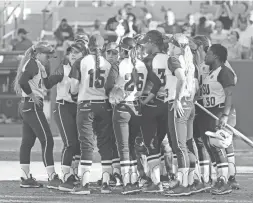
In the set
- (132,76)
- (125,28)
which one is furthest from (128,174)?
(125,28)

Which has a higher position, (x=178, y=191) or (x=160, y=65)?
(x=160, y=65)

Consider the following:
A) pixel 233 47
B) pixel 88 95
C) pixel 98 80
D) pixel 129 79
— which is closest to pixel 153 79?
pixel 129 79

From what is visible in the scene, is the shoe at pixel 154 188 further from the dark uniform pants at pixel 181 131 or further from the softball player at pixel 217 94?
the softball player at pixel 217 94

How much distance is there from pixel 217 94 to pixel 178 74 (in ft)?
3.10

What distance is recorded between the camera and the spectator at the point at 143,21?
2362 cm

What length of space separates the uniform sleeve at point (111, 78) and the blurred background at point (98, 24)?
7.75 metres

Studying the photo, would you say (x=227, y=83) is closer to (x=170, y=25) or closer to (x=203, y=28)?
(x=203, y=28)

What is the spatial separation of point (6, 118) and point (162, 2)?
36.7 ft

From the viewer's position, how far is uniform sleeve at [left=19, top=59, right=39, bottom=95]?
449 inches

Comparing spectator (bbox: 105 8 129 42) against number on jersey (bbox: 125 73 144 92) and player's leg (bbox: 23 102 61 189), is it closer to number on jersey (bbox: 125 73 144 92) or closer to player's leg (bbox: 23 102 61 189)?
player's leg (bbox: 23 102 61 189)

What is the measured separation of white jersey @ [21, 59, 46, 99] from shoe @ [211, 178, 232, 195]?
2.55 meters

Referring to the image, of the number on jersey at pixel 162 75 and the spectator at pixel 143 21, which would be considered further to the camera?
the spectator at pixel 143 21

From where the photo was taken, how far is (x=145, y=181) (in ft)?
38.0

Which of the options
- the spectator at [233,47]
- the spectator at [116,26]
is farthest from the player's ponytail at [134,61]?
the spectator at [116,26]
